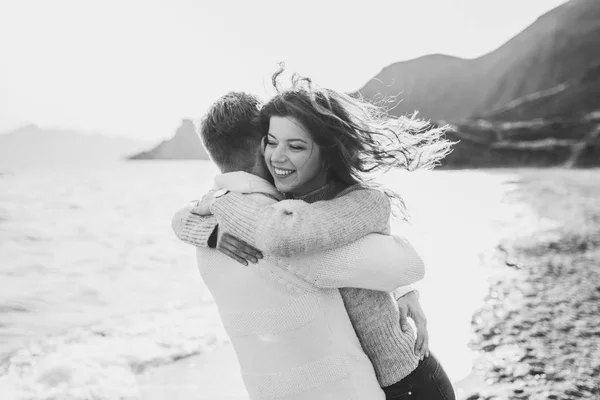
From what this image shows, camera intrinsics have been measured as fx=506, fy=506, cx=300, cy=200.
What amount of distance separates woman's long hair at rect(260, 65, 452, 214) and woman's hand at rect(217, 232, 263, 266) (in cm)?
41

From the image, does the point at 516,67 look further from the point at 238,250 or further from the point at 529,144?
the point at 238,250

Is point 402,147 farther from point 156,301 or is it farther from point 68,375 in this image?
point 156,301

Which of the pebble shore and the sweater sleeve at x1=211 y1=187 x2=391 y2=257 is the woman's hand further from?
the pebble shore

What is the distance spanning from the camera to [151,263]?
10836 millimetres

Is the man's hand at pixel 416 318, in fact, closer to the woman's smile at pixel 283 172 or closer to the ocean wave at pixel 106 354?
the woman's smile at pixel 283 172

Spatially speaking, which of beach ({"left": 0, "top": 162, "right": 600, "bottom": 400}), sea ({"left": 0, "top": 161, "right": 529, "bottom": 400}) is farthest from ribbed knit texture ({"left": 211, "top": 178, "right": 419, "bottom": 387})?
beach ({"left": 0, "top": 162, "right": 600, "bottom": 400})

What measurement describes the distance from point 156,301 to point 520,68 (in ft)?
341

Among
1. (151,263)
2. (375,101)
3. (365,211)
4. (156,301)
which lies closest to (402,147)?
(375,101)

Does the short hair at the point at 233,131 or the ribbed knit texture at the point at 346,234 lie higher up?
the short hair at the point at 233,131

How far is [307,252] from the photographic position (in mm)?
1243

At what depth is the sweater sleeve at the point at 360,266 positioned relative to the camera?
4.16 feet

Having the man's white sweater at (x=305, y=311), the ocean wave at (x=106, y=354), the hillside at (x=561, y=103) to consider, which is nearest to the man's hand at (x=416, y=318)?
the man's white sweater at (x=305, y=311)

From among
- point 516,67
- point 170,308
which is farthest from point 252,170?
point 516,67

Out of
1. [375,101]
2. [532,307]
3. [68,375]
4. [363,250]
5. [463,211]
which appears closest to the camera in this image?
[363,250]
